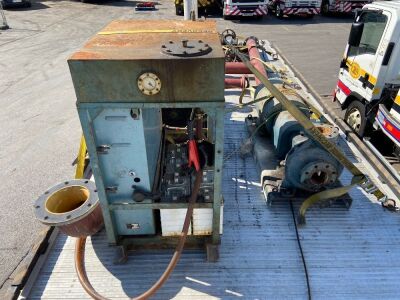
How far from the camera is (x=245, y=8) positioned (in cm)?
1697

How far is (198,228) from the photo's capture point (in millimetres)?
3143

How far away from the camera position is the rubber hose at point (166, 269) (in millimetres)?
2627

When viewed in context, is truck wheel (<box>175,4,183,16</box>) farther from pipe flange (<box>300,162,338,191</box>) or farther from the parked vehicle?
pipe flange (<box>300,162,338,191</box>)

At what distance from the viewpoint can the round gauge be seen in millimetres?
2278

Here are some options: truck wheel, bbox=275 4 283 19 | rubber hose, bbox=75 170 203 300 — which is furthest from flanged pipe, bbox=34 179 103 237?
truck wheel, bbox=275 4 283 19

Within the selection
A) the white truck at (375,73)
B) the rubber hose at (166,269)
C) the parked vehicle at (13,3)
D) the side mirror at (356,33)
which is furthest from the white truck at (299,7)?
the rubber hose at (166,269)

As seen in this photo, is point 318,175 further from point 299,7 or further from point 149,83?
point 299,7

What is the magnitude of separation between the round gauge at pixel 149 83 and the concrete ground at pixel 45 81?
2987mm

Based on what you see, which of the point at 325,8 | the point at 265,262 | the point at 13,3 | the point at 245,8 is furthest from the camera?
the point at 13,3

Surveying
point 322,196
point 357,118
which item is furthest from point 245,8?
point 322,196

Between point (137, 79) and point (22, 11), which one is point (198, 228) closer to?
point (137, 79)

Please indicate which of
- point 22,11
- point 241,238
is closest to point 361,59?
point 241,238

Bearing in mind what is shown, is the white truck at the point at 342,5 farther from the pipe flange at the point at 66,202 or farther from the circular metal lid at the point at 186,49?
the pipe flange at the point at 66,202

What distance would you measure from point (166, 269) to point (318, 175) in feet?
6.69
